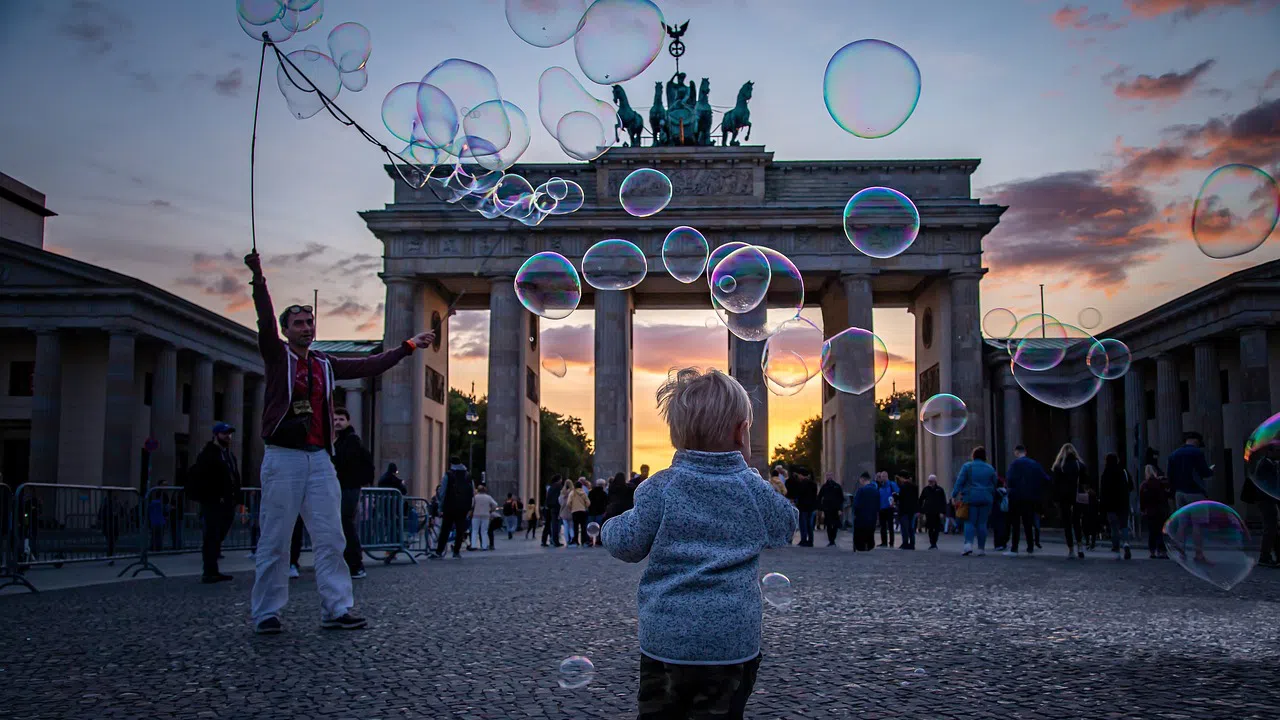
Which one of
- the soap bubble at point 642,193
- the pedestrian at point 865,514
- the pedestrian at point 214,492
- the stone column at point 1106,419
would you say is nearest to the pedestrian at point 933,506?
the pedestrian at point 865,514

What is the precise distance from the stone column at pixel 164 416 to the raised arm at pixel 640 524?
48.9m

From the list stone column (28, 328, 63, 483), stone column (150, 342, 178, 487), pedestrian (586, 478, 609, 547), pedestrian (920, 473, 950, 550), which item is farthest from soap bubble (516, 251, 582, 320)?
stone column (150, 342, 178, 487)

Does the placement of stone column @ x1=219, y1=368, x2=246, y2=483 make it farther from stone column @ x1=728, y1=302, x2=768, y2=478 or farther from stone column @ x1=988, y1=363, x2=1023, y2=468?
stone column @ x1=988, y1=363, x2=1023, y2=468

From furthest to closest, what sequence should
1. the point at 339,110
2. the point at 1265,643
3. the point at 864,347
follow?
the point at 864,347 < the point at 339,110 < the point at 1265,643

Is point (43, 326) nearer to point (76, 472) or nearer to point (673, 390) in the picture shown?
point (76, 472)

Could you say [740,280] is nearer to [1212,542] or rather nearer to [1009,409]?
[1212,542]

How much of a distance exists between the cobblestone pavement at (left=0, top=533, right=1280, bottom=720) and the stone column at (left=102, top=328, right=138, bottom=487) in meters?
35.1

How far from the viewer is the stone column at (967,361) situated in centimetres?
4953

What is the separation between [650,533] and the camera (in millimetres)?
3789

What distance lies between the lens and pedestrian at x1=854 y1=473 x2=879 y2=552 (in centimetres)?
2438

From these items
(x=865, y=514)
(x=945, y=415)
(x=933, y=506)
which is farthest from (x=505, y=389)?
(x=945, y=415)

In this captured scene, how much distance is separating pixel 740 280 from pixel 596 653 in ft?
26.4

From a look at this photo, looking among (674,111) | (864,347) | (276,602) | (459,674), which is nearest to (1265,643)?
(459,674)

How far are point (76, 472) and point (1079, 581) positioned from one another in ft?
153
